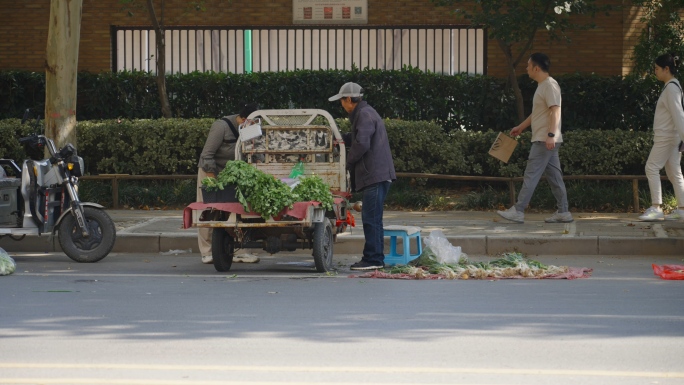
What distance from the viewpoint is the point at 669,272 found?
1031 centimetres

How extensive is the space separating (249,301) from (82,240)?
3.30 m

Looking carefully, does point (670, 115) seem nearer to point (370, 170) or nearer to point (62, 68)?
point (370, 170)

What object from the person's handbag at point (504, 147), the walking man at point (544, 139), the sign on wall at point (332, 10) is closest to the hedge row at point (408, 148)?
the person's handbag at point (504, 147)

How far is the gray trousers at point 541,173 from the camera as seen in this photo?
13383mm

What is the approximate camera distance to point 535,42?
61.5ft

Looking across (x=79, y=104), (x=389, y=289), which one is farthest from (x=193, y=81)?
(x=389, y=289)

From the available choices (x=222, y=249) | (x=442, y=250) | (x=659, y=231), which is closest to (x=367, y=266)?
(x=442, y=250)

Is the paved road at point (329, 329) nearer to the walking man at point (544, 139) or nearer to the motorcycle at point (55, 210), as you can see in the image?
the motorcycle at point (55, 210)

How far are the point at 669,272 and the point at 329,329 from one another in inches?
164

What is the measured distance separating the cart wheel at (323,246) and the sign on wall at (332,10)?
8896 millimetres

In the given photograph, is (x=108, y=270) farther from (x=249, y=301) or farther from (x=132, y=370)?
(x=132, y=370)

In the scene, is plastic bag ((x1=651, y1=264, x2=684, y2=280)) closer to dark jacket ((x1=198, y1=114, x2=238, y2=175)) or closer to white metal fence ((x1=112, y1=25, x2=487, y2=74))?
dark jacket ((x1=198, y1=114, x2=238, y2=175))

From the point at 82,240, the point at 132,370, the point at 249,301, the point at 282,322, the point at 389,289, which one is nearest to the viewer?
the point at 132,370

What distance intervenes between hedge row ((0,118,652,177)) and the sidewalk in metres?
2.15
